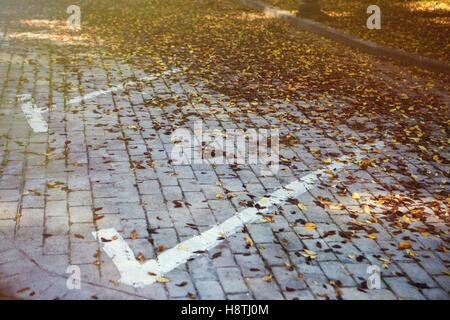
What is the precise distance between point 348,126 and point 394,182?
6.60 ft

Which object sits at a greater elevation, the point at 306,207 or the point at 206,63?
the point at 206,63

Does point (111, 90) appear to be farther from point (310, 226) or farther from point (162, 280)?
point (162, 280)

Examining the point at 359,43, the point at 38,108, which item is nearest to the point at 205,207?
the point at 38,108

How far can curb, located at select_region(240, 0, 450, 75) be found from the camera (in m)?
11.7

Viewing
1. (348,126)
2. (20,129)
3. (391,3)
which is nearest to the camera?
(20,129)

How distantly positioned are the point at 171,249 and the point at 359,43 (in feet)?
34.7

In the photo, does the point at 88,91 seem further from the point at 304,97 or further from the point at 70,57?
the point at 304,97

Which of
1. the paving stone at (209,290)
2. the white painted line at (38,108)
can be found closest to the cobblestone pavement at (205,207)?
the paving stone at (209,290)

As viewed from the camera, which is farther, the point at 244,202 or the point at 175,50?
the point at 175,50

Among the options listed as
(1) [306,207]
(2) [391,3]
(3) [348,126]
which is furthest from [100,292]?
(2) [391,3]

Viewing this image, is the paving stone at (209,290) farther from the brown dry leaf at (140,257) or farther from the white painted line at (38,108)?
the white painted line at (38,108)

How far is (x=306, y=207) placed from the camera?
5.71 m

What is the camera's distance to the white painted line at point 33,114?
7.50 meters

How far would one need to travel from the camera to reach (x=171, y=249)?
4.81 metres
